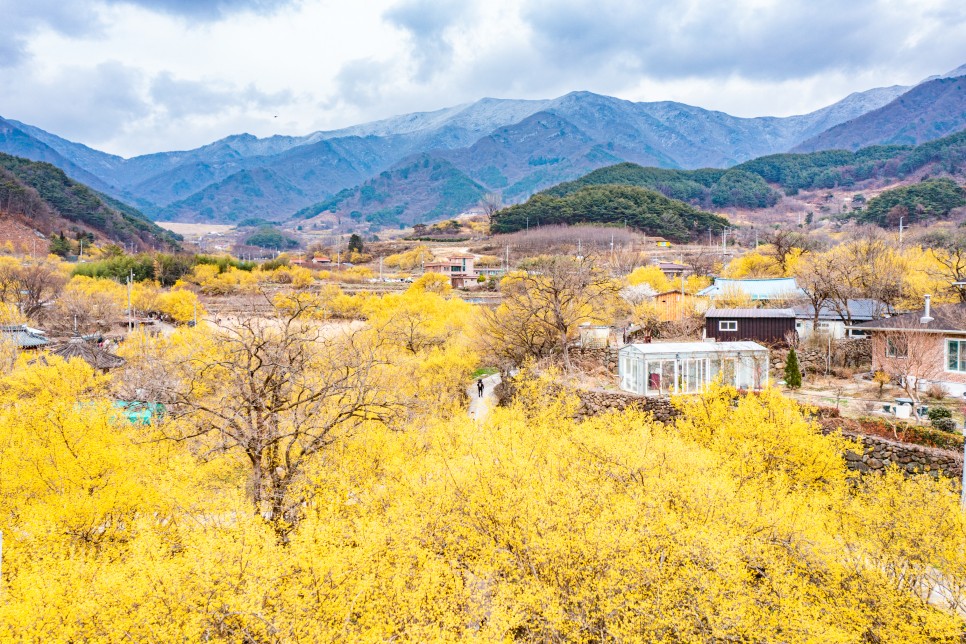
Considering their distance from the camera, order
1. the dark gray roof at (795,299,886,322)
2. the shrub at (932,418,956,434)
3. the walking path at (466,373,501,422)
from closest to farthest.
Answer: the shrub at (932,418,956,434), the walking path at (466,373,501,422), the dark gray roof at (795,299,886,322)

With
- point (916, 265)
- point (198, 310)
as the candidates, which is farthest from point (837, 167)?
point (198, 310)

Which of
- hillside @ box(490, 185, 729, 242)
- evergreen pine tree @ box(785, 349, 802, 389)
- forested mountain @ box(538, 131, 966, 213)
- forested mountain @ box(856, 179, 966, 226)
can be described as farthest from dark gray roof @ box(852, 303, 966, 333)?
forested mountain @ box(538, 131, 966, 213)

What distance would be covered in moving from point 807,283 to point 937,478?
2439cm

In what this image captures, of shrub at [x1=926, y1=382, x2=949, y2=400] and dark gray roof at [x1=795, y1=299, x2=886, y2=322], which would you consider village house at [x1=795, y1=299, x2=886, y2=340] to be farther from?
shrub at [x1=926, y1=382, x2=949, y2=400]

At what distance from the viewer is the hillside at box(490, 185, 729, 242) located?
11081 centimetres

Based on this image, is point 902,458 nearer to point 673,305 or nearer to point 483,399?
point 483,399

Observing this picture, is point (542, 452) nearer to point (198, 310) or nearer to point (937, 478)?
point (937, 478)

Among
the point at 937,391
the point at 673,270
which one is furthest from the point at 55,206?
the point at 937,391

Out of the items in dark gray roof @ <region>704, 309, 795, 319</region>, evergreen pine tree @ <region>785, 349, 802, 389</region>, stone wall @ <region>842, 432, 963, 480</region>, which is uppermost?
dark gray roof @ <region>704, 309, 795, 319</region>

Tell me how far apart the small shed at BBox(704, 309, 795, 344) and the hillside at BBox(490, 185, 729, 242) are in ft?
265

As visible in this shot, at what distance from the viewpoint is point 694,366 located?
1029 inches

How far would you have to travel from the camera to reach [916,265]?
3969 cm

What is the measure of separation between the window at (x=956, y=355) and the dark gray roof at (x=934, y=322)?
26.1 inches

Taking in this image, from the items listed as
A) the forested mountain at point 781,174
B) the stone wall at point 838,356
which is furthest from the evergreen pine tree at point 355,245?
the stone wall at point 838,356
